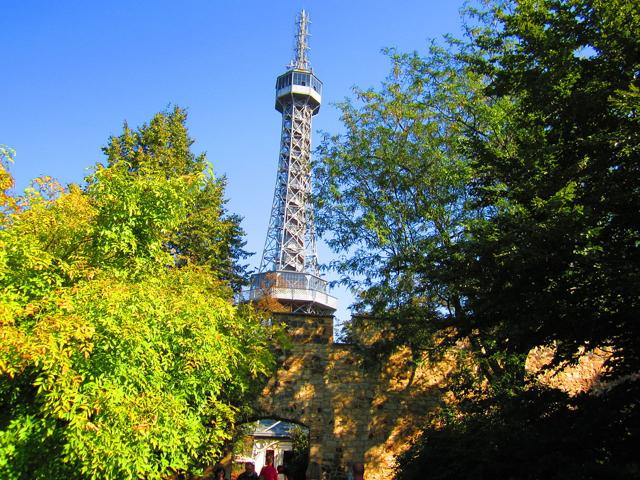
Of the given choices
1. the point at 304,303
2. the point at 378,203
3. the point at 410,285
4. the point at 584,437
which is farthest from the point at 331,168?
the point at 304,303

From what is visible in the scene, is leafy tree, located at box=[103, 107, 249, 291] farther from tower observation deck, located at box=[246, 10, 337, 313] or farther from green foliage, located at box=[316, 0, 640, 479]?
tower observation deck, located at box=[246, 10, 337, 313]

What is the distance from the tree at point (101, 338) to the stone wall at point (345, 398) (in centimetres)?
400

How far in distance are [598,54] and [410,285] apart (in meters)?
6.51

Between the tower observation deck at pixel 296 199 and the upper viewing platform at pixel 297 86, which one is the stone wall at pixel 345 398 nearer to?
the tower observation deck at pixel 296 199

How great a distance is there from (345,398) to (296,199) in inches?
1722

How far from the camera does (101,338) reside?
6395 millimetres

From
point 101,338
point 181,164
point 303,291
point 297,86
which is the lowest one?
point 101,338

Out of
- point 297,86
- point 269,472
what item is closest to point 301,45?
point 297,86

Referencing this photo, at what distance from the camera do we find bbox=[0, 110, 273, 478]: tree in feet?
19.5

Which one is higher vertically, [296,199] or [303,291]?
[296,199]

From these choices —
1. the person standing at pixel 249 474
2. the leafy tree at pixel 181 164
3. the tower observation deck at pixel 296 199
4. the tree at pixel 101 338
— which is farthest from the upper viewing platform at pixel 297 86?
the person standing at pixel 249 474

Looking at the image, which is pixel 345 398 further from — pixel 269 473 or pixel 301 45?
pixel 301 45

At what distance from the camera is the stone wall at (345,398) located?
39.3ft

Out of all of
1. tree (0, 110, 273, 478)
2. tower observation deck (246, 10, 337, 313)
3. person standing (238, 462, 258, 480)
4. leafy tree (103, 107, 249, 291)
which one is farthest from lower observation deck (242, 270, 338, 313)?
tree (0, 110, 273, 478)
